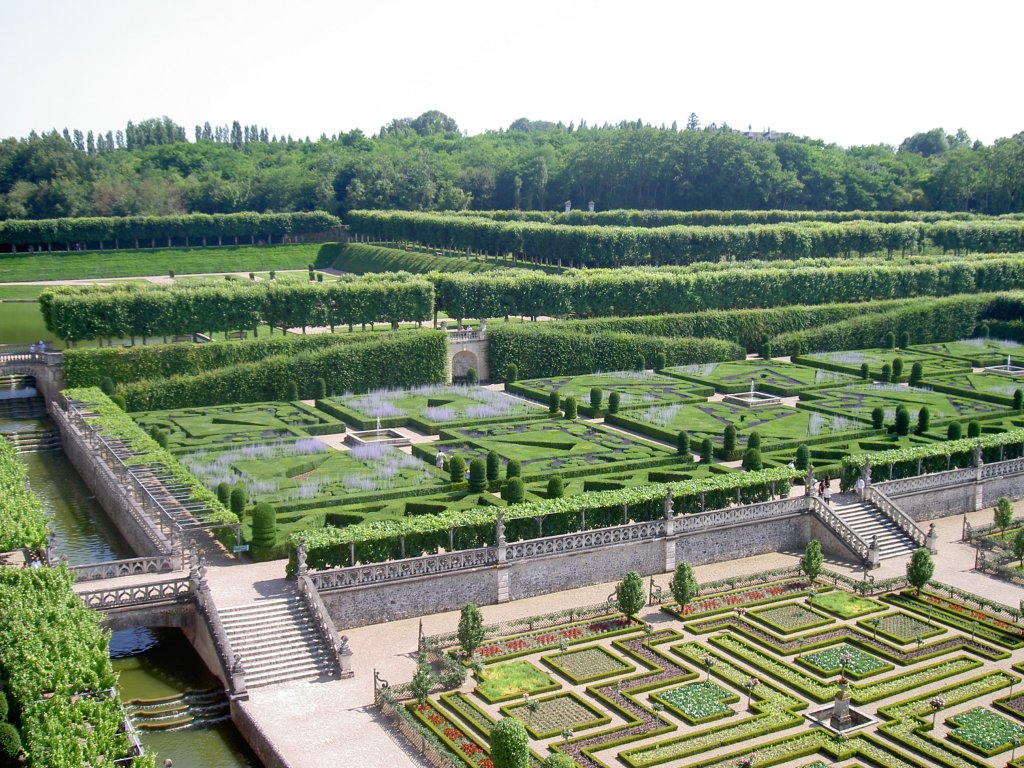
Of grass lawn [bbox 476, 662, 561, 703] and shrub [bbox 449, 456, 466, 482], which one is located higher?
shrub [bbox 449, 456, 466, 482]

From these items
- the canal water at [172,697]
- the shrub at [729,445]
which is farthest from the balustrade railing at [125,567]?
the shrub at [729,445]

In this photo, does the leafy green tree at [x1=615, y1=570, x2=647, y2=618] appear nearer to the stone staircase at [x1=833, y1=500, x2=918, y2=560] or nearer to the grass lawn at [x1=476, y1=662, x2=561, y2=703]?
the grass lawn at [x1=476, y1=662, x2=561, y2=703]

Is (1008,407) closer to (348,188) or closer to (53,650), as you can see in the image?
(53,650)

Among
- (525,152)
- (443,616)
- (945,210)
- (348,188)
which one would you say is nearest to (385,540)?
(443,616)

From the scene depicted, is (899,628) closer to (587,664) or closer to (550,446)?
(587,664)

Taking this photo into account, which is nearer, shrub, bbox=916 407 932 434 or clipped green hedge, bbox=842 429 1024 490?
clipped green hedge, bbox=842 429 1024 490

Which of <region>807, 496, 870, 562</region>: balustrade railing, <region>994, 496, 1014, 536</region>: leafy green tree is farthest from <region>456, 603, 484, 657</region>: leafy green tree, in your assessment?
<region>994, 496, 1014, 536</region>: leafy green tree
